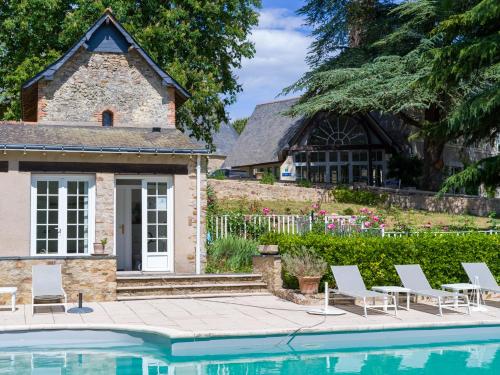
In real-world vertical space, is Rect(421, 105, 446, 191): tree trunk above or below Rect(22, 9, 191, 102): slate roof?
below

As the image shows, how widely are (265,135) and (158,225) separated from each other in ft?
104

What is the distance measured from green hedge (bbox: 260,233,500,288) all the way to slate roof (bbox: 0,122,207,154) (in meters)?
4.84

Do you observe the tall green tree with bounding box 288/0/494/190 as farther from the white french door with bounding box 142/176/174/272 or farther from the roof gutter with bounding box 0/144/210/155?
the white french door with bounding box 142/176/174/272

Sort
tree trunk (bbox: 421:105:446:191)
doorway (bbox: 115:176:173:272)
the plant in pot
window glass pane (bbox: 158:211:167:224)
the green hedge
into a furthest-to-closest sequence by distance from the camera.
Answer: tree trunk (bbox: 421:105:446:191) → window glass pane (bbox: 158:211:167:224) → doorway (bbox: 115:176:173:272) → the green hedge → the plant in pot

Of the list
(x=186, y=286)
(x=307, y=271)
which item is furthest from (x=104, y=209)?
(x=307, y=271)

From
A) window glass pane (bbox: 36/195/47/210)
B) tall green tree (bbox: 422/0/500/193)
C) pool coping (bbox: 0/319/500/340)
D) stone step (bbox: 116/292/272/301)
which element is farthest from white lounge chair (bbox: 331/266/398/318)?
window glass pane (bbox: 36/195/47/210)

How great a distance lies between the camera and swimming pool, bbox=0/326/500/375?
32.0 ft

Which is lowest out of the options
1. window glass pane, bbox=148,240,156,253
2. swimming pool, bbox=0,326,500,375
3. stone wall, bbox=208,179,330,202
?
swimming pool, bbox=0,326,500,375

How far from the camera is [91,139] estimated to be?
18.2 metres

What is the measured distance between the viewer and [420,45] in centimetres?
3216

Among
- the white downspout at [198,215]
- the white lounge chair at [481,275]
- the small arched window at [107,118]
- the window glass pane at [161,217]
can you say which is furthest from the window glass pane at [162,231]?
the white lounge chair at [481,275]

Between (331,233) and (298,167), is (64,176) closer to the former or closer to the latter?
(331,233)

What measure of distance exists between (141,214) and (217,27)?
17084 millimetres

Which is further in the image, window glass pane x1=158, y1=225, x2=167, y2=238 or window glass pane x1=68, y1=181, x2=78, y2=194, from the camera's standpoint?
window glass pane x1=158, y1=225, x2=167, y2=238
